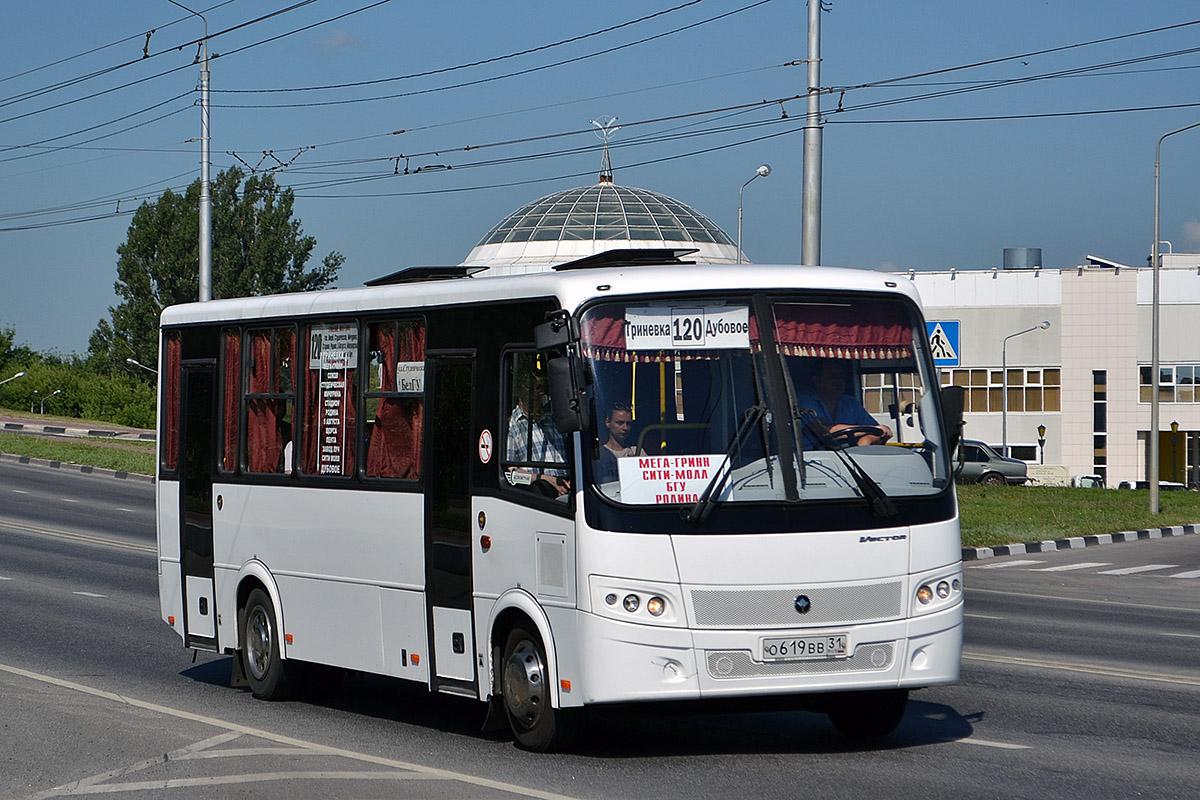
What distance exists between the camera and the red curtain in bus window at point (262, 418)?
427 inches

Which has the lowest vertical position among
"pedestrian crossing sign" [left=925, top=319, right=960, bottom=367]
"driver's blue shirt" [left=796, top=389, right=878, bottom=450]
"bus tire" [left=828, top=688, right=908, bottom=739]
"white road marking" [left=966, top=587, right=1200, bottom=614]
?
"white road marking" [left=966, top=587, right=1200, bottom=614]

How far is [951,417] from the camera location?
27.9ft

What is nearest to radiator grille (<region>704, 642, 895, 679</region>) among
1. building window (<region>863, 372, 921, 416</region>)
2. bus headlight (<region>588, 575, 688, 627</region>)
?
bus headlight (<region>588, 575, 688, 627</region>)

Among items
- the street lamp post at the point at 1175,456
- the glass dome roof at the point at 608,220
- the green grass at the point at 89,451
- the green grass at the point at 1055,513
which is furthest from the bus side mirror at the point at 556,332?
the glass dome roof at the point at 608,220

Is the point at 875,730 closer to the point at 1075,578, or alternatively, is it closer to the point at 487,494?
the point at 487,494

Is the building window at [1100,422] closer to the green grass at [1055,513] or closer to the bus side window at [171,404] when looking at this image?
the green grass at [1055,513]

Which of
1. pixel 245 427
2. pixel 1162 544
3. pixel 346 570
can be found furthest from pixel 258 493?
pixel 1162 544

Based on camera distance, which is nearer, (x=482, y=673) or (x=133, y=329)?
(x=482, y=673)

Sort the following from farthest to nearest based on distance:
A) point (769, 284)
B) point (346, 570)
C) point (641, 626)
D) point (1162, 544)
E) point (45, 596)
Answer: point (1162, 544), point (45, 596), point (346, 570), point (769, 284), point (641, 626)

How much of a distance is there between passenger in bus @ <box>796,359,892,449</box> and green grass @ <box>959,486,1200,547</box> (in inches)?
717

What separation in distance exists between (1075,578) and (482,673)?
48.4 feet

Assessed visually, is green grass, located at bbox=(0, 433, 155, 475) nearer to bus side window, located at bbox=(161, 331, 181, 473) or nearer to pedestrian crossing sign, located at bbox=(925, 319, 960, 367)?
pedestrian crossing sign, located at bbox=(925, 319, 960, 367)

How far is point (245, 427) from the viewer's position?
36.7ft

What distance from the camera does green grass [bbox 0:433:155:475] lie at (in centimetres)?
4174
